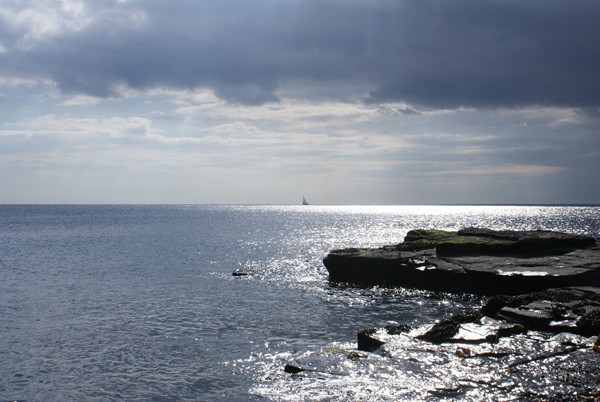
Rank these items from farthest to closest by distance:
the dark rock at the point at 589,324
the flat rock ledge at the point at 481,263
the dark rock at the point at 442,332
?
1. the flat rock ledge at the point at 481,263
2. the dark rock at the point at 442,332
3. the dark rock at the point at 589,324

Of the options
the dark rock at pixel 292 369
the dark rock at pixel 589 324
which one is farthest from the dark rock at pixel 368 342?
the dark rock at pixel 589 324

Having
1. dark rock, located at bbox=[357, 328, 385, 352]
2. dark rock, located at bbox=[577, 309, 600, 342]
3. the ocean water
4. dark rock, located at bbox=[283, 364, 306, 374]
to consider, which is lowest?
the ocean water

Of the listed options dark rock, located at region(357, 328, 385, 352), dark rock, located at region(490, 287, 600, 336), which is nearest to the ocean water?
dark rock, located at region(357, 328, 385, 352)

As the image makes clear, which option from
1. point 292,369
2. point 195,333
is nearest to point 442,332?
point 292,369

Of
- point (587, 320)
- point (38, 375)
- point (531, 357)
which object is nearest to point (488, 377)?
point (531, 357)

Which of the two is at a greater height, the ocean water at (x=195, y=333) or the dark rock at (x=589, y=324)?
the dark rock at (x=589, y=324)

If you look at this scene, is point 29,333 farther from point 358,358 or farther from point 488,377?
point 488,377

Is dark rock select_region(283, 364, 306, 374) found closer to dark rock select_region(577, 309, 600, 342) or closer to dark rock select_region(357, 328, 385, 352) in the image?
dark rock select_region(357, 328, 385, 352)

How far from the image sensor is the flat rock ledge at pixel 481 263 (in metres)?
42.7

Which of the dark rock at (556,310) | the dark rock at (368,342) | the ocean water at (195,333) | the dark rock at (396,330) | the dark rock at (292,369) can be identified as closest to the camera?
the ocean water at (195,333)

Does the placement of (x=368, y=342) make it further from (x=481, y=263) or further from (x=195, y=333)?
(x=481, y=263)

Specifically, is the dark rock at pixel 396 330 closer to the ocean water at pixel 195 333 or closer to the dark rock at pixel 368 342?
the dark rock at pixel 368 342

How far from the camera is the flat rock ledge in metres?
42.7

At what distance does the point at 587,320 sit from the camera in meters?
26.2
